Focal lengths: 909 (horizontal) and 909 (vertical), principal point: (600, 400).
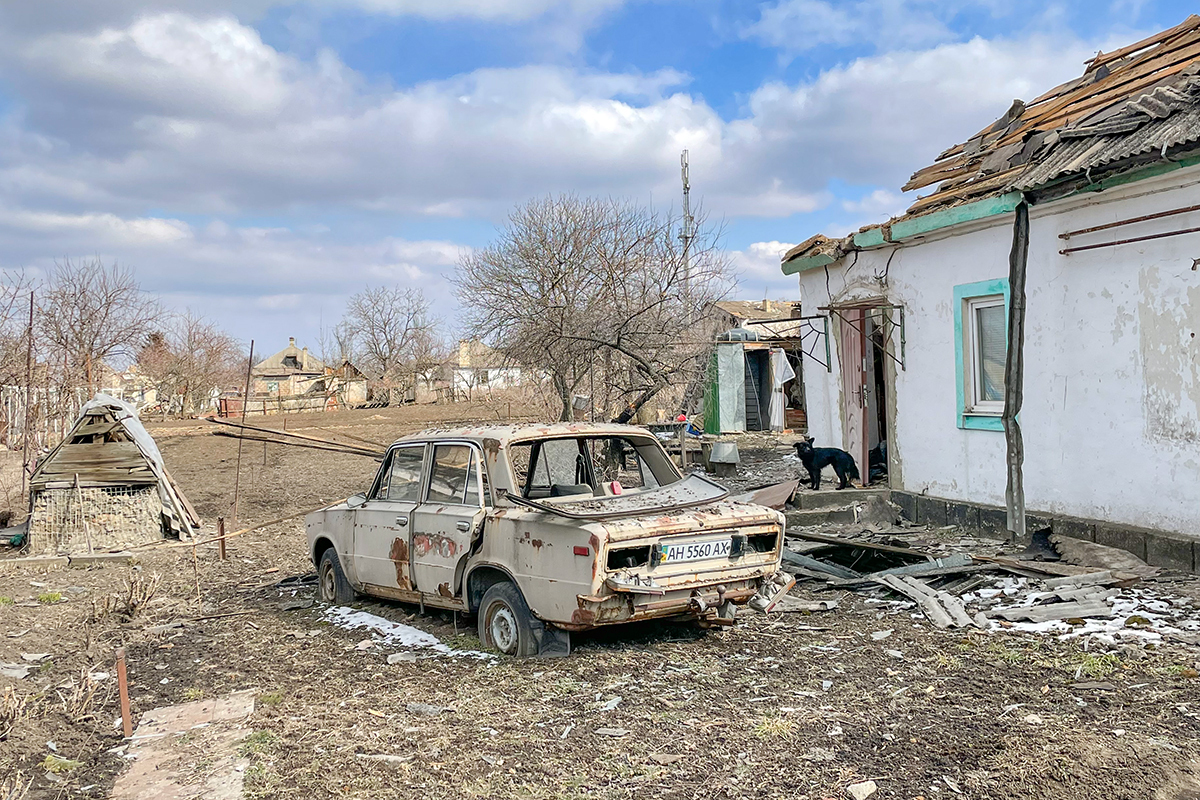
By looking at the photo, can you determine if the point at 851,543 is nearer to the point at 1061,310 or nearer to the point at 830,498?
the point at 830,498

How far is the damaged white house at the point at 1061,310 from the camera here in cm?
739

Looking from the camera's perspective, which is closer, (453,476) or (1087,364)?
(453,476)

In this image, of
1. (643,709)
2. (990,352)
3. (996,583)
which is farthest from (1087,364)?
(643,709)

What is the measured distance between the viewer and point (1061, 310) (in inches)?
332

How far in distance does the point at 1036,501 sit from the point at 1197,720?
470cm

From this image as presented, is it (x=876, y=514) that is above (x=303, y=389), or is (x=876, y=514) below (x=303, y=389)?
below

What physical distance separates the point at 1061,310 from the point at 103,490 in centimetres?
1143

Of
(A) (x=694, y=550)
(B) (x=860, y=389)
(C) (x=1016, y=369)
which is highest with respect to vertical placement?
(C) (x=1016, y=369)

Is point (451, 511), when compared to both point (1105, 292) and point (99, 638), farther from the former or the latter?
point (1105, 292)

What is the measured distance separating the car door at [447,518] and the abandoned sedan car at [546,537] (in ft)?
0.04

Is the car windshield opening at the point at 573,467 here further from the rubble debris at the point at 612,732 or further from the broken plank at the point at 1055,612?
the broken plank at the point at 1055,612

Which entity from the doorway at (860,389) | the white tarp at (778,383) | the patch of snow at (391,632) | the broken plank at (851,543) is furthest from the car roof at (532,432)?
the white tarp at (778,383)

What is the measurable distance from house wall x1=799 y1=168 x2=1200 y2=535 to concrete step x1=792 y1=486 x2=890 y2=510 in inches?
31.1

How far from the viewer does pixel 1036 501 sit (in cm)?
882
